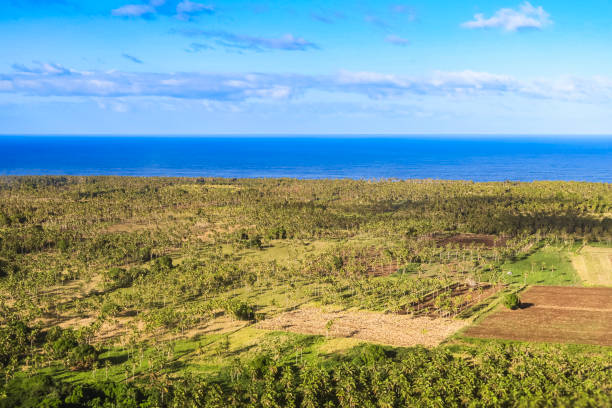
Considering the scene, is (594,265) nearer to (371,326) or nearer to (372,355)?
(371,326)

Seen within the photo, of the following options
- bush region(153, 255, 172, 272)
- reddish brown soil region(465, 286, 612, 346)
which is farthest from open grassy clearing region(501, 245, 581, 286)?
bush region(153, 255, 172, 272)

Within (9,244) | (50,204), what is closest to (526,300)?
(9,244)

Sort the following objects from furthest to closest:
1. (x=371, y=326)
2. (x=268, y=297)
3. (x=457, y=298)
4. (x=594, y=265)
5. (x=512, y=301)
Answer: (x=594, y=265), (x=268, y=297), (x=457, y=298), (x=512, y=301), (x=371, y=326)

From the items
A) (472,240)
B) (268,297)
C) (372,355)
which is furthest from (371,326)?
(472,240)

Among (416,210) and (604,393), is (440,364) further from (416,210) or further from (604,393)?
(416,210)

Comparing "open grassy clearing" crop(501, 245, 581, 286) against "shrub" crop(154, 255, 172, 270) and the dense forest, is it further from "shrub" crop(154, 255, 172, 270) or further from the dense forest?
"shrub" crop(154, 255, 172, 270)

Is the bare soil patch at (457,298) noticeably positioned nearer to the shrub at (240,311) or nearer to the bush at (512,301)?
the bush at (512,301)

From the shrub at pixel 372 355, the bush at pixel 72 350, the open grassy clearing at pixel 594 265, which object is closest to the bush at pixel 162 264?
the bush at pixel 72 350
